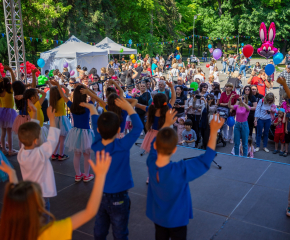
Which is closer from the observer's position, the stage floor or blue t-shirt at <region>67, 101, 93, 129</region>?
the stage floor

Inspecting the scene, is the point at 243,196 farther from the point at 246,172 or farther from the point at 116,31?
the point at 116,31

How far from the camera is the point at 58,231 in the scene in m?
1.74

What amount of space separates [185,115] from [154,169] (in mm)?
5632

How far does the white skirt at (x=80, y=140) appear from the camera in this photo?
4.75 m

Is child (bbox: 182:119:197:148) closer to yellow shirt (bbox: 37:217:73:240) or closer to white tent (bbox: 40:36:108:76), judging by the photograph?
yellow shirt (bbox: 37:217:73:240)

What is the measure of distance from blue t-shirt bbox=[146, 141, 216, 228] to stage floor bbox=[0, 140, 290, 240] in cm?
123

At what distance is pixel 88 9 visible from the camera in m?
24.6

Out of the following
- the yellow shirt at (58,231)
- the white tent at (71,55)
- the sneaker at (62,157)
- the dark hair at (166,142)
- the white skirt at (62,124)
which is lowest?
the sneaker at (62,157)

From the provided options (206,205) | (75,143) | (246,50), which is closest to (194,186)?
(206,205)

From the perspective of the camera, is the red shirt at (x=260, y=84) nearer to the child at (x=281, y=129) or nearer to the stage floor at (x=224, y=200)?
the child at (x=281, y=129)

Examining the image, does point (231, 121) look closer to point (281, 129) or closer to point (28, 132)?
point (281, 129)

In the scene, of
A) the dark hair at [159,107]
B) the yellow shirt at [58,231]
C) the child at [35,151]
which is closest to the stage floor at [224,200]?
the child at [35,151]

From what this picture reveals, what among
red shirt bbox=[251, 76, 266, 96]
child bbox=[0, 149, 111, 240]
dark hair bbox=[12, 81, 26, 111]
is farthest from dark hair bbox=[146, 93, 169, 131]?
red shirt bbox=[251, 76, 266, 96]

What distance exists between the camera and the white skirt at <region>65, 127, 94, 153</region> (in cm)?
475
